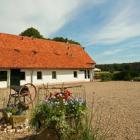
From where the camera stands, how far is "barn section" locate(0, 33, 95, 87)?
32.7m

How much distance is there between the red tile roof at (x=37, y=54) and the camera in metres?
33.9

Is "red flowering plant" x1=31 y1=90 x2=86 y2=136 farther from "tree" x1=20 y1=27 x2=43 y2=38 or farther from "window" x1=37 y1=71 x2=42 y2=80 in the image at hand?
"tree" x1=20 y1=27 x2=43 y2=38

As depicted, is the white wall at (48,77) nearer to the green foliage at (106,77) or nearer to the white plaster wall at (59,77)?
the white plaster wall at (59,77)

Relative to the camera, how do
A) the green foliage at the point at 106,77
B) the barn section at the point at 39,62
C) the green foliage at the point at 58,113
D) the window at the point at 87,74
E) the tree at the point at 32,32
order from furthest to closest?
the tree at the point at 32,32
the green foliage at the point at 106,77
the window at the point at 87,74
the barn section at the point at 39,62
the green foliage at the point at 58,113

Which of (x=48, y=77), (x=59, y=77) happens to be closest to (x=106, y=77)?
(x=59, y=77)

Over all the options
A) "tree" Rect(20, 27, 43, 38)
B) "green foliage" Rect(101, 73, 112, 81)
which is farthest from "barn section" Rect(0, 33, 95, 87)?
"tree" Rect(20, 27, 43, 38)

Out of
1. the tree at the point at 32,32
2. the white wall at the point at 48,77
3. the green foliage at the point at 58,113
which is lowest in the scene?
the green foliage at the point at 58,113

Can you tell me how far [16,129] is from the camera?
8938 mm

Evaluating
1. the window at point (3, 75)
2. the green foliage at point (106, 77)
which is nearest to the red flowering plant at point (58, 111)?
the window at point (3, 75)

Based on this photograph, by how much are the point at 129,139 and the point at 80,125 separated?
86.6 inches

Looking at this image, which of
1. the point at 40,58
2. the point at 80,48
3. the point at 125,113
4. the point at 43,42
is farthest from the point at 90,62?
the point at 125,113

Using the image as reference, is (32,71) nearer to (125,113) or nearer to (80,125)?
(125,113)

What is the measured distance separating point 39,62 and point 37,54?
244 centimetres

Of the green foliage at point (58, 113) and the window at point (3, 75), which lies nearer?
the green foliage at point (58, 113)
